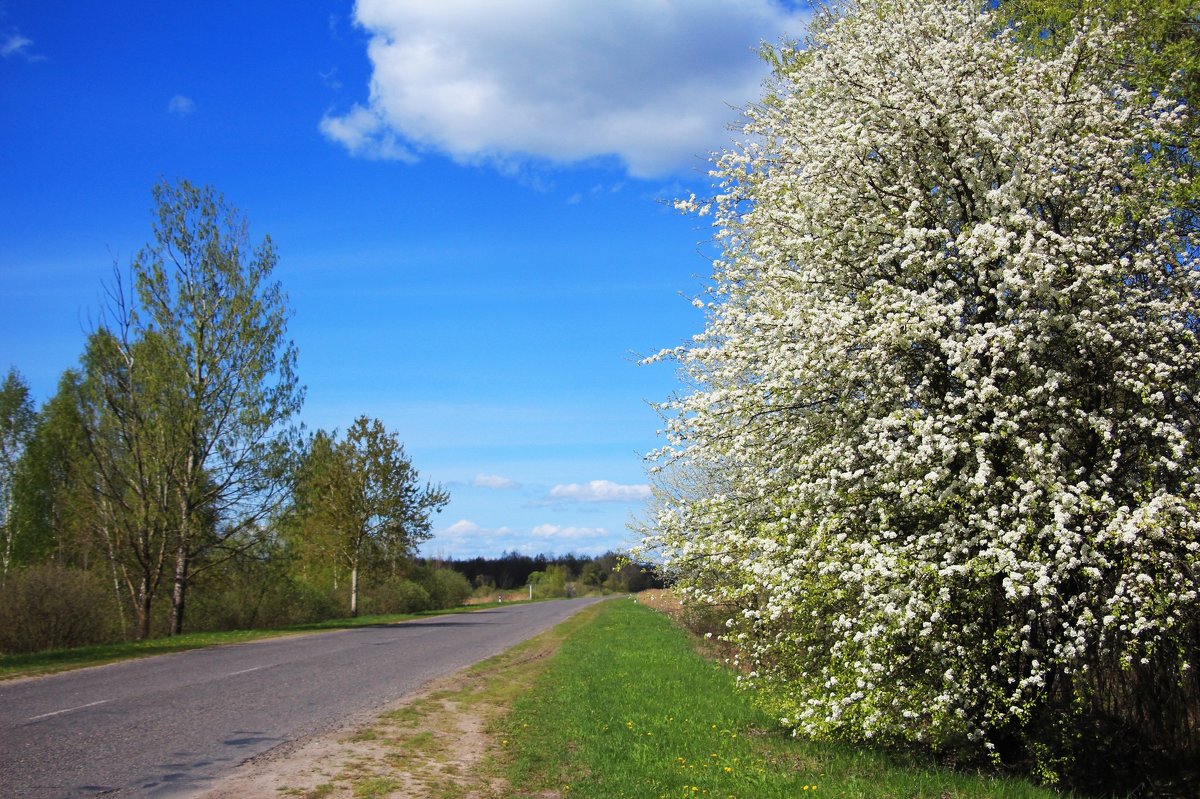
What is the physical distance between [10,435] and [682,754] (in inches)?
1717

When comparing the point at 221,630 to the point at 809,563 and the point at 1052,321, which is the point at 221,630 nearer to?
the point at 809,563

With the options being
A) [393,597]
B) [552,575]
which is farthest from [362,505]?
[552,575]

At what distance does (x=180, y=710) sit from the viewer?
38.8ft

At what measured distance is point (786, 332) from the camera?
9969mm

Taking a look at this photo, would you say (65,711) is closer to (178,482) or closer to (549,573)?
(178,482)

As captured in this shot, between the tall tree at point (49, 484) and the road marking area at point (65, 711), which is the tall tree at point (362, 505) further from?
the road marking area at point (65, 711)

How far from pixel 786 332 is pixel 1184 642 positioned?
513 cm

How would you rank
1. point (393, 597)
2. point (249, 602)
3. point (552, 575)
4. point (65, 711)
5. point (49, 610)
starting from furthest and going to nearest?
1. point (552, 575)
2. point (393, 597)
3. point (249, 602)
4. point (49, 610)
5. point (65, 711)

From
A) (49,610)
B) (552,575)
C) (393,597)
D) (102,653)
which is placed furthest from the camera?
(552,575)

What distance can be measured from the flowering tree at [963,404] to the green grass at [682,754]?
1.94 feet

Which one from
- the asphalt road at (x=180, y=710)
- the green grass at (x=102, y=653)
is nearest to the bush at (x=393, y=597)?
the green grass at (x=102, y=653)

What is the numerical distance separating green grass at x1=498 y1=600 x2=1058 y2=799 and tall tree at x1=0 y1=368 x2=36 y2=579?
35.2m

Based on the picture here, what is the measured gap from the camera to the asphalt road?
8.07 m

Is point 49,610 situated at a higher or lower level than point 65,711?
higher
